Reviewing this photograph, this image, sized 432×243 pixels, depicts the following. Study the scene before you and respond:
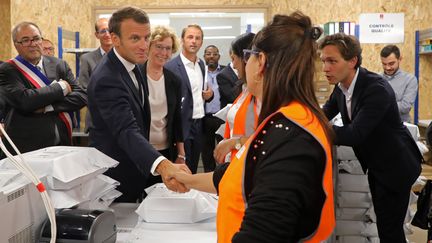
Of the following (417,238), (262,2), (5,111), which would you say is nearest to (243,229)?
(5,111)

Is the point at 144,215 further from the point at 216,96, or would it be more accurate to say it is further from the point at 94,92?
the point at 216,96

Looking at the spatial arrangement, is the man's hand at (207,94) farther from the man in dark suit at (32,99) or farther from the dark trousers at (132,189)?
the dark trousers at (132,189)

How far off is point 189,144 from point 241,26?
3.25 m

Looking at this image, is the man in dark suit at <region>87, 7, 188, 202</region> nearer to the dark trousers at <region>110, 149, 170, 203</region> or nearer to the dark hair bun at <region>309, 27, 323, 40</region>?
the dark trousers at <region>110, 149, 170, 203</region>

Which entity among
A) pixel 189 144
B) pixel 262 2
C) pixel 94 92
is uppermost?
pixel 262 2

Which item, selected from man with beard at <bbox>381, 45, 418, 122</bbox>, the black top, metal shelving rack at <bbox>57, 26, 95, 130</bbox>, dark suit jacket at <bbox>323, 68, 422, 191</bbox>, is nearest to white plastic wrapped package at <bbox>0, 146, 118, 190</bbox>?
the black top

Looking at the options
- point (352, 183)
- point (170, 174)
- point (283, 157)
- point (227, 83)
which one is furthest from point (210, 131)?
point (283, 157)

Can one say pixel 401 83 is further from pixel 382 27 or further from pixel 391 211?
pixel 391 211

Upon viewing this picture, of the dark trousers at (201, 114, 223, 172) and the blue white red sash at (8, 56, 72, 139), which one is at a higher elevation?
the blue white red sash at (8, 56, 72, 139)

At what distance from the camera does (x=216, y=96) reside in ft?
17.1

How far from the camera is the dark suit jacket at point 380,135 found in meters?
2.70

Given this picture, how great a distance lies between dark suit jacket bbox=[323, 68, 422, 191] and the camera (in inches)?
106

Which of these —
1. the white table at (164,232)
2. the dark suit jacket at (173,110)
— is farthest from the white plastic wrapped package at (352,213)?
the white table at (164,232)

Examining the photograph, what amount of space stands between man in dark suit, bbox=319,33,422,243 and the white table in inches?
47.1
